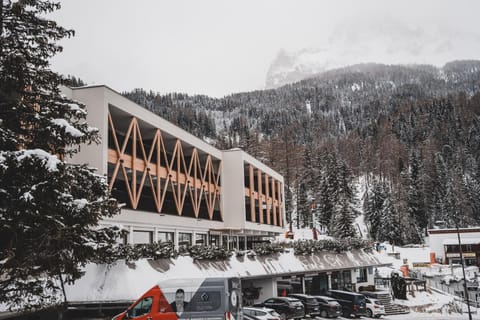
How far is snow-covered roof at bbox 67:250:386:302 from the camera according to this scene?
18641mm

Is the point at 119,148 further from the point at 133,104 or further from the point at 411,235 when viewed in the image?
the point at 411,235

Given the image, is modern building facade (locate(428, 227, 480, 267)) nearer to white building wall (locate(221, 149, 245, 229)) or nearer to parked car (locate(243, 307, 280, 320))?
white building wall (locate(221, 149, 245, 229))

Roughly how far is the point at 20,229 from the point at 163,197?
20921mm

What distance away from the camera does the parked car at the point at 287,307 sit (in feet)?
90.0

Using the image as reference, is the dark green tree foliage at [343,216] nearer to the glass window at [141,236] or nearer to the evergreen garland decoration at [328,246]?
the evergreen garland decoration at [328,246]

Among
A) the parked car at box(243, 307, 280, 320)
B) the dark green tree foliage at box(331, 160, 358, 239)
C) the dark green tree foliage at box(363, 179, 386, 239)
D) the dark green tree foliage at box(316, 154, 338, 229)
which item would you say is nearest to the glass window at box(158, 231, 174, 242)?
the parked car at box(243, 307, 280, 320)

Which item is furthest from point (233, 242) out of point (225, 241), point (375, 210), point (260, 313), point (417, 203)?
point (417, 203)

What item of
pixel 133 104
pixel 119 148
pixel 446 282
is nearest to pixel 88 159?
pixel 119 148

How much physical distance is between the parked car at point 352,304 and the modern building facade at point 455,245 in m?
36.9

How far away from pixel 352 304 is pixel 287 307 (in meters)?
7.19

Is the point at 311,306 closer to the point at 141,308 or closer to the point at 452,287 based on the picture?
the point at 141,308

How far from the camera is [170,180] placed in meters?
34.2

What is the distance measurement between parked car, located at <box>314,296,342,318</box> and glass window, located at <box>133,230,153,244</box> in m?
12.7

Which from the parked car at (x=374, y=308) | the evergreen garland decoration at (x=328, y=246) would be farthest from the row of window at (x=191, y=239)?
the parked car at (x=374, y=308)
